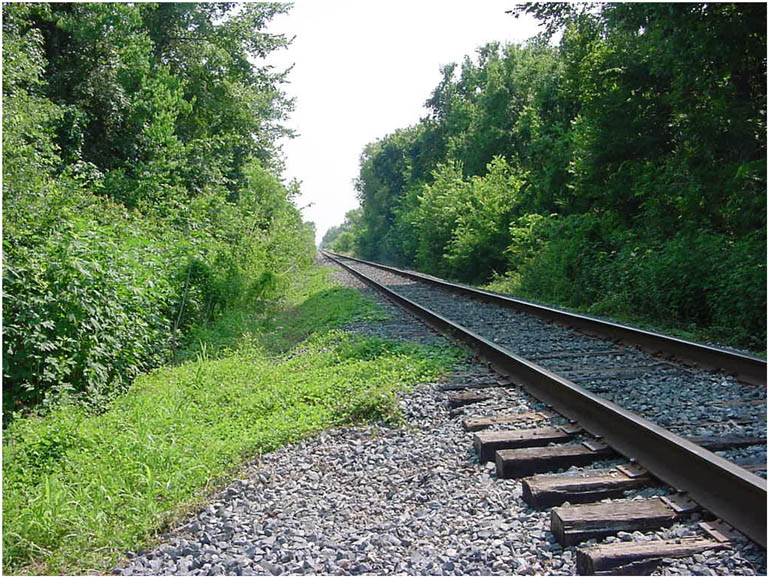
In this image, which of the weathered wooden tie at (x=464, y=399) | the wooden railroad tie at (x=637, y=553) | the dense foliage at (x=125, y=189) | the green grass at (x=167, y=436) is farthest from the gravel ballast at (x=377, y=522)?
the dense foliage at (x=125, y=189)

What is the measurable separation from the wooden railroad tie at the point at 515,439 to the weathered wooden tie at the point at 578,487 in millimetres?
569

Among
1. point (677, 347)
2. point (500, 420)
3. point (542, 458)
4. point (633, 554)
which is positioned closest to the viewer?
point (633, 554)

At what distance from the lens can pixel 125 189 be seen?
16625 millimetres

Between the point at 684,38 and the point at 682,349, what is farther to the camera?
the point at 684,38

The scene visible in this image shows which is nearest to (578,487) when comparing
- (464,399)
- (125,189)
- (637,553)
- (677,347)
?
(637,553)

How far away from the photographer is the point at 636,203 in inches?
604

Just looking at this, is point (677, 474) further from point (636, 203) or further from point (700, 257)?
point (636, 203)

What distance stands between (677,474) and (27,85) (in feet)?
51.7

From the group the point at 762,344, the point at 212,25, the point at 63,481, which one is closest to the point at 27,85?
the point at 212,25

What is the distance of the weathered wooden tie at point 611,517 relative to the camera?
2.88m

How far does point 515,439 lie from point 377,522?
1226 mm

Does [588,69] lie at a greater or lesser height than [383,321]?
greater

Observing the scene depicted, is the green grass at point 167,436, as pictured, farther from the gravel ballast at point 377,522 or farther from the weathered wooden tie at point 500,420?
Result: the weathered wooden tie at point 500,420

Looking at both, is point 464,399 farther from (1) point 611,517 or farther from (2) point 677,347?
(2) point 677,347
